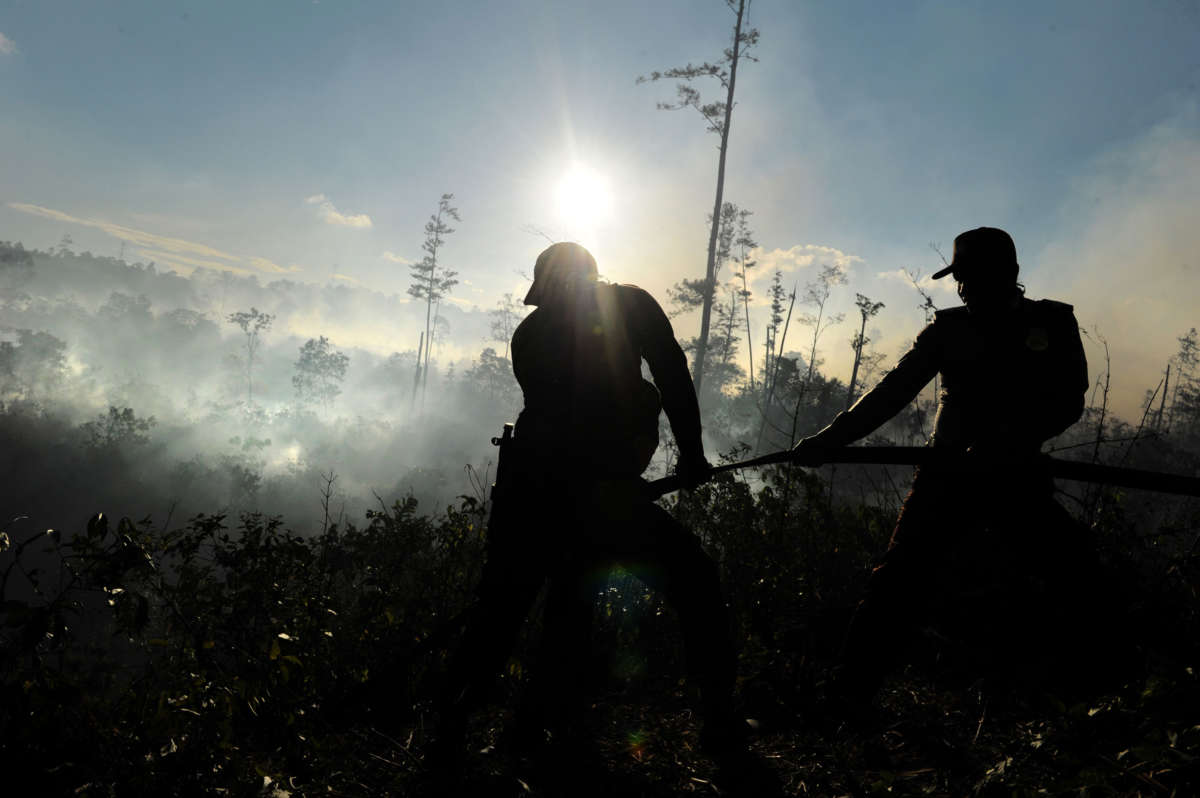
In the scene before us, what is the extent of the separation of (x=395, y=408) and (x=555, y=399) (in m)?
111

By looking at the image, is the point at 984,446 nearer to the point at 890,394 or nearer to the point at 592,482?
the point at 890,394

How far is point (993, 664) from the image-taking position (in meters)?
2.94

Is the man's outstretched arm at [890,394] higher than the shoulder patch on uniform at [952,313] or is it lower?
lower

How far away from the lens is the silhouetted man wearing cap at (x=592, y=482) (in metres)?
2.21

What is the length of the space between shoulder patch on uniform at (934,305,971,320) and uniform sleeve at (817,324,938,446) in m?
0.06

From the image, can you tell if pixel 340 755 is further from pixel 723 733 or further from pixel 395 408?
pixel 395 408

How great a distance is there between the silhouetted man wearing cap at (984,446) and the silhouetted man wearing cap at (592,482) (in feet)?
2.02

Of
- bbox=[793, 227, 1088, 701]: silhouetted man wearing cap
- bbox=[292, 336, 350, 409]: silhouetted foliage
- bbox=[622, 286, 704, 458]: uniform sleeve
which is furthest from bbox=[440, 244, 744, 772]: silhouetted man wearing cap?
bbox=[292, 336, 350, 409]: silhouetted foliage

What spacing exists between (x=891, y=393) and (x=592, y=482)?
1.42 metres

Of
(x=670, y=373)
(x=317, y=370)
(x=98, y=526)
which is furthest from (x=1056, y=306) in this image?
(x=317, y=370)

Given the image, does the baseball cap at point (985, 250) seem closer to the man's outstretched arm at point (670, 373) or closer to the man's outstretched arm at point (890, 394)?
the man's outstretched arm at point (890, 394)

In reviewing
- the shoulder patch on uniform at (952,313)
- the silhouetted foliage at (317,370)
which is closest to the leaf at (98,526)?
the shoulder patch on uniform at (952,313)

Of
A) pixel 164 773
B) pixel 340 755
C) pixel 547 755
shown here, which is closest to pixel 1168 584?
pixel 547 755

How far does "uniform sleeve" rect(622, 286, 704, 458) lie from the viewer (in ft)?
7.34
